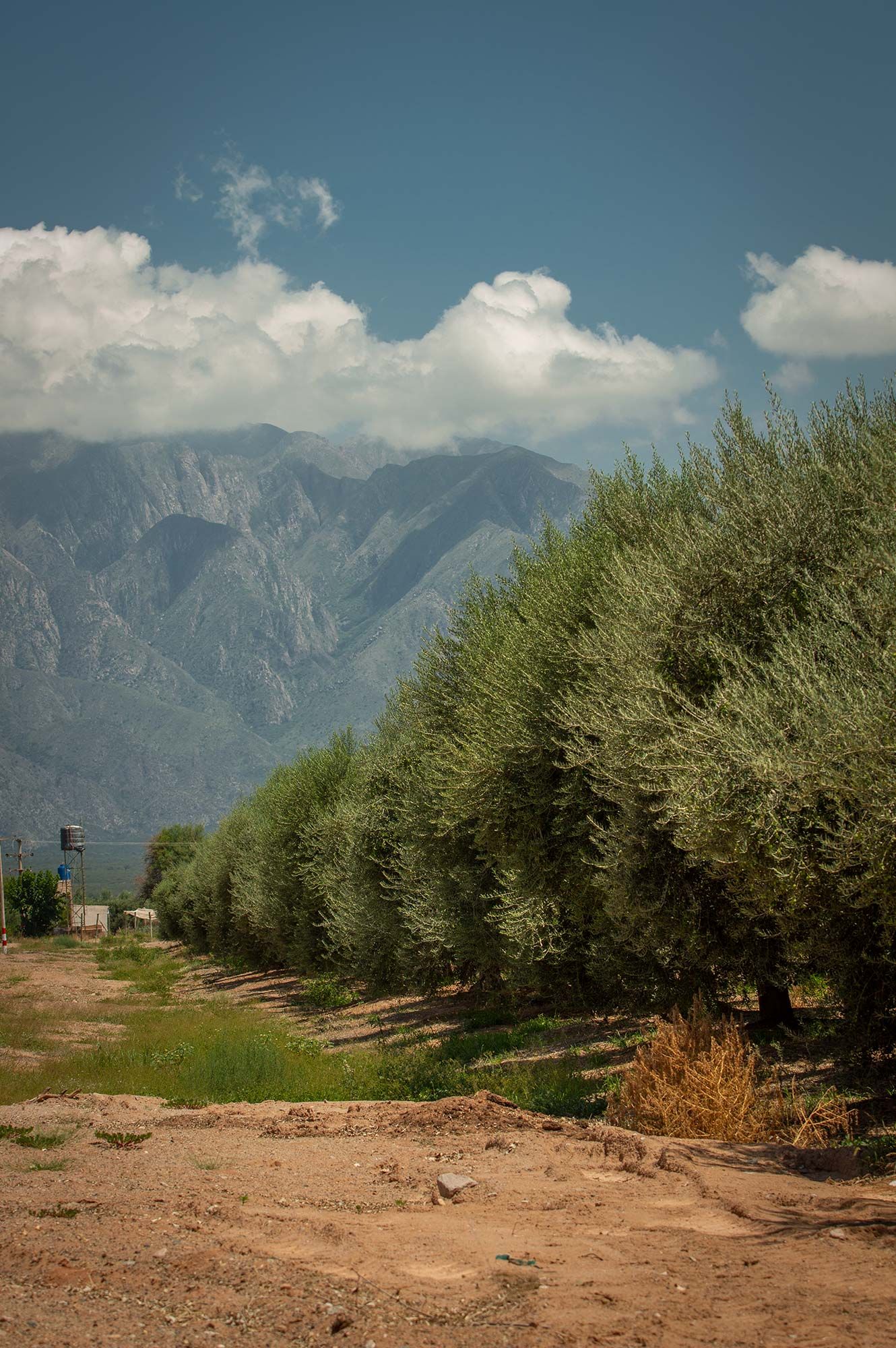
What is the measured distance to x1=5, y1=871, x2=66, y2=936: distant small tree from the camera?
109 meters

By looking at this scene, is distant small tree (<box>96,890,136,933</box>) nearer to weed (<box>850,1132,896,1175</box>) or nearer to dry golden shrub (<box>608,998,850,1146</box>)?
dry golden shrub (<box>608,998,850,1146</box>)

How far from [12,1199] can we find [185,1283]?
3.10 m

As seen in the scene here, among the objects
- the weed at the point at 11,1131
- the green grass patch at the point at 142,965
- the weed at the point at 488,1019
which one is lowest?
the green grass patch at the point at 142,965

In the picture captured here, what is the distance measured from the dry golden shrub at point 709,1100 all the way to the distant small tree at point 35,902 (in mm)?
108301

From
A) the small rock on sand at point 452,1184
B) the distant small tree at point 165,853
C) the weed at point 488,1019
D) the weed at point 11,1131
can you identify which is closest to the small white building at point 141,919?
the distant small tree at point 165,853

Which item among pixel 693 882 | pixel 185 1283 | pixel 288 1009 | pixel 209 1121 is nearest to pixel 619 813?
pixel 693 882

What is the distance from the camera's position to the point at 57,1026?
29.8 meters

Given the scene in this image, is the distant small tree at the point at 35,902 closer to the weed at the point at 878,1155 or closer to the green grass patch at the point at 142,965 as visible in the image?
the green grass patch at the point at 142,965

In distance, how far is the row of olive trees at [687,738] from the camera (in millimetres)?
10695

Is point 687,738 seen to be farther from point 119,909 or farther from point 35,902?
point 119,909

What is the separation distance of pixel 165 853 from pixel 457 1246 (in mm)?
128258

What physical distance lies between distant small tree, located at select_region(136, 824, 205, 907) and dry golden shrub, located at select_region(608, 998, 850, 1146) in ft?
363

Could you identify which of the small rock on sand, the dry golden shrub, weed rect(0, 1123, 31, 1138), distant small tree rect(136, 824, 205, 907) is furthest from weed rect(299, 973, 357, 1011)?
distant small tree rect(136, 824, 205, 907)

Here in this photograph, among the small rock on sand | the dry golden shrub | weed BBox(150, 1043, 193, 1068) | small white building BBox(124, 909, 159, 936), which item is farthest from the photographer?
small white building BBox(124, 909, 159, 936)
